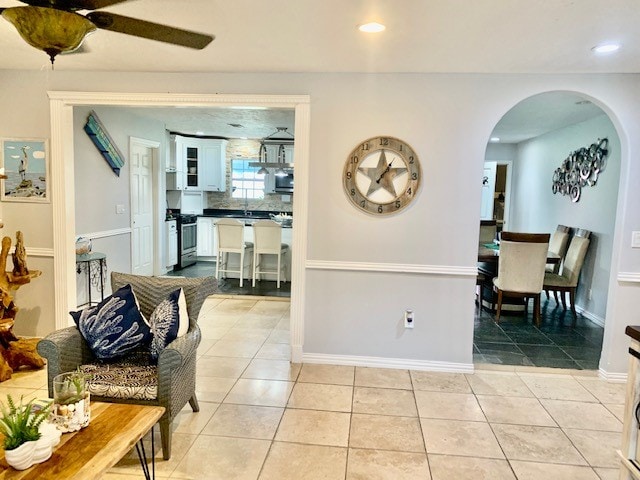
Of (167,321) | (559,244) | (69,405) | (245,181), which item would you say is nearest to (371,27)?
(167,321)

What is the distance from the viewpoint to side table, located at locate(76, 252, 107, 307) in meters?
4.26

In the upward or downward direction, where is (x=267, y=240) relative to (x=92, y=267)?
upward

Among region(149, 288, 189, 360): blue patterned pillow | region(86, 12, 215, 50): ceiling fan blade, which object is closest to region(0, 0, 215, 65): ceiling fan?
region(86, 12, 215, 50): ceiling fan blade

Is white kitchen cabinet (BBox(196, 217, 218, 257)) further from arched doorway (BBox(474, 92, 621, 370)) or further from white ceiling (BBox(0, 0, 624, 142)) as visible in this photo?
arched doorway (BBox(474, 92, 621, 370))

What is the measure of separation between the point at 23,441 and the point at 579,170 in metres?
6.32

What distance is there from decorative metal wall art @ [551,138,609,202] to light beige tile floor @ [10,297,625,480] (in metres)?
2.89

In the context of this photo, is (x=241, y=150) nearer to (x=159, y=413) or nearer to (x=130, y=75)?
(x=130, y=75)

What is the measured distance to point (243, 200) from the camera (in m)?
9.03

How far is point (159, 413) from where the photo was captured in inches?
75.6

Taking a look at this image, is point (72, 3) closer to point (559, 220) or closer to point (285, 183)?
point (559, 220)

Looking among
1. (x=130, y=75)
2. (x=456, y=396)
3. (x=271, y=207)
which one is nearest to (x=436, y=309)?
(x=456, y=396)

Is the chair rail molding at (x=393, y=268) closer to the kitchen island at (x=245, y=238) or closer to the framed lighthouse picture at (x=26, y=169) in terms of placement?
the kitchen island at (x=245, y=238)

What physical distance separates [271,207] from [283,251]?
8.91ft

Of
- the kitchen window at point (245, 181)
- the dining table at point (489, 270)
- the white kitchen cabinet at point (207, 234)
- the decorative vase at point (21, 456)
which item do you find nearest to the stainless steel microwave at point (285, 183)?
the kitchen window at point (245, 181)
